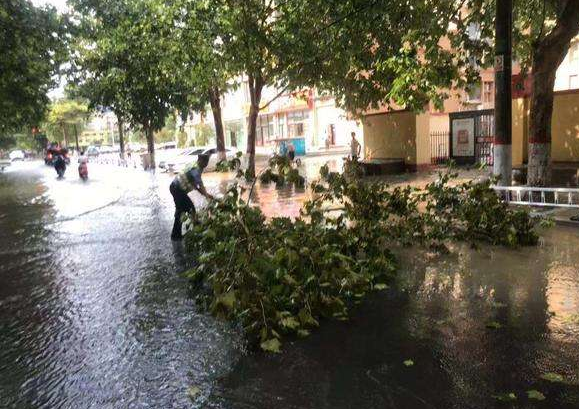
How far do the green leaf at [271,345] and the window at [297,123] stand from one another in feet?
138

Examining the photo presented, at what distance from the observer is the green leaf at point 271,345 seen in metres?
4.40

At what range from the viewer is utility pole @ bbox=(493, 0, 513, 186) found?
29.6 ft

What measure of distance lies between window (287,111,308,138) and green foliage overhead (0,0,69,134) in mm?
24975

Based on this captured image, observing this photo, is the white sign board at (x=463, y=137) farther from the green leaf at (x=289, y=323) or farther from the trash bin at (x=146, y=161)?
the trash bin at (x=146, y=161)

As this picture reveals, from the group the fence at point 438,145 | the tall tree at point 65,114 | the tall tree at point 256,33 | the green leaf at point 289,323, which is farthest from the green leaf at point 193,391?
the tall tree at point 65,114

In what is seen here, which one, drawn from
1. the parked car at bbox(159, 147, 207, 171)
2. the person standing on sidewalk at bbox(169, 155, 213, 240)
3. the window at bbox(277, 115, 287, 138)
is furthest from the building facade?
the window at bbox(277, 115, 287, 138)

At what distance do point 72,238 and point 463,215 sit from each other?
23.8ft

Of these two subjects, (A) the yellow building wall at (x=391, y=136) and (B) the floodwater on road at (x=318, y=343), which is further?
(A) the yellow building wall at (x=391, y=136)

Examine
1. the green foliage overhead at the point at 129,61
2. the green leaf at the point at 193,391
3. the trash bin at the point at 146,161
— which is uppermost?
the green foliage overhead at the point at 129,61

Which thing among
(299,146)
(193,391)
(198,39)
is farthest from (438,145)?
(193,391)

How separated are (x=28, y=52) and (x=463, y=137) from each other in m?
15.5

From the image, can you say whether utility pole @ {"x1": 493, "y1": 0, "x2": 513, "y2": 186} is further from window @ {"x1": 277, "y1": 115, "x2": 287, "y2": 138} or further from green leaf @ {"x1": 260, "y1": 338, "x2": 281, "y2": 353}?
window @ {"x1": 277, "y1": 115, "x2": 287, "y2": 138}

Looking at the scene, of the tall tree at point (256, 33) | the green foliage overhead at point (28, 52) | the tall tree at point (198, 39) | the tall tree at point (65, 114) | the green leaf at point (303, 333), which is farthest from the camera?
the tall tree at point (65, 114)

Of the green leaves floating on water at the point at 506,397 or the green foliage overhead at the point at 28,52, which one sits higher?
the green foliage overhead at the point at 28,52
